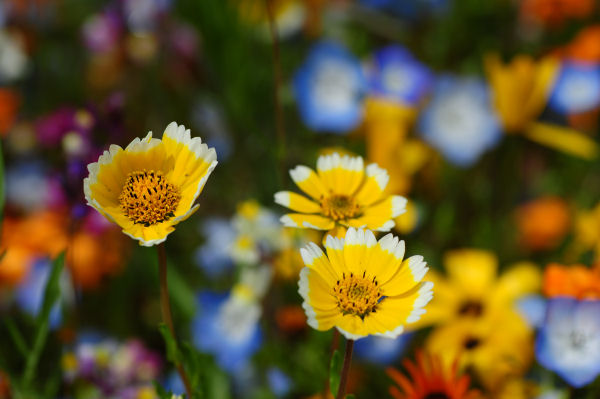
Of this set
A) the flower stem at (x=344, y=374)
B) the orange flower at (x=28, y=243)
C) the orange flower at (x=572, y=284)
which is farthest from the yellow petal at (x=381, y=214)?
the orange flower at (x=28, y=243)

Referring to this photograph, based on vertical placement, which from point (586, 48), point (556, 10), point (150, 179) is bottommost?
point (150, 179)

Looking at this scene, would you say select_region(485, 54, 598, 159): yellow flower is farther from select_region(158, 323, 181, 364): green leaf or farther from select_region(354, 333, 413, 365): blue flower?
select_region(158, 323, 181, 364): green leaf

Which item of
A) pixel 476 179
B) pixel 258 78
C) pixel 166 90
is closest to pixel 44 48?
pixel 166 90

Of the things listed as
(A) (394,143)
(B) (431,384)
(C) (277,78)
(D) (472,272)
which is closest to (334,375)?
(B) (431,384)

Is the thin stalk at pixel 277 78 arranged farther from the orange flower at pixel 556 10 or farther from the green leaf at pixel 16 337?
the orange flower at pixel 556 10

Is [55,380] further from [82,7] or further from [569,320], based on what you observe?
[82,7]

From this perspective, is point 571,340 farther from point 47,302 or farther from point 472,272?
point 47,302

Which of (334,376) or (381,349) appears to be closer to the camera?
(334,376)
